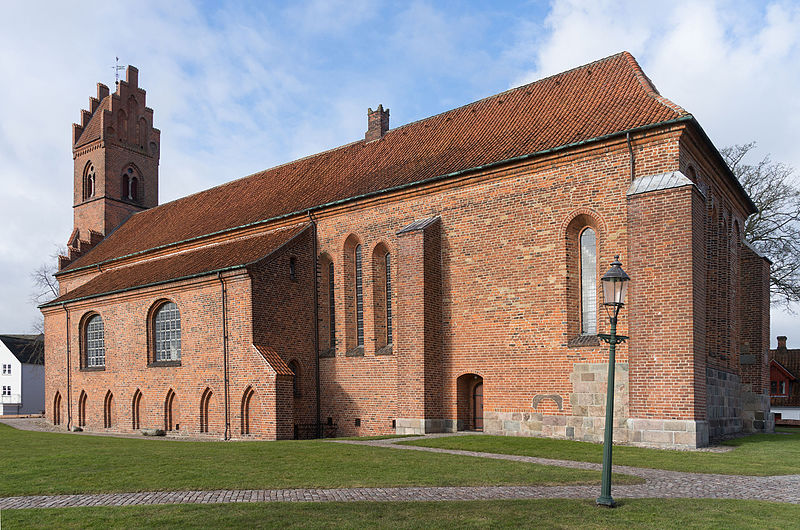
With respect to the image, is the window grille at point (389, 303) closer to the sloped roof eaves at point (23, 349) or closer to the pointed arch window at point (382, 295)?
the pointed arch window at point (382, 295)

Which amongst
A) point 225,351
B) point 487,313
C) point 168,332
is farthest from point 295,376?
point 487,313

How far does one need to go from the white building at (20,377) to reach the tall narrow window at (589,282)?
58630mm

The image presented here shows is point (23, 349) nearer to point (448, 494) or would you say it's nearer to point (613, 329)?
point (448, 494)

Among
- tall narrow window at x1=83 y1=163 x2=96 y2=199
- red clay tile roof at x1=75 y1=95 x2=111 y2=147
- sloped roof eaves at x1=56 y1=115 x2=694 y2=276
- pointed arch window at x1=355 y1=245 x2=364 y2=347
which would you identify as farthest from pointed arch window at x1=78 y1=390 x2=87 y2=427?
red clay tile roof at x1=75 y1=95 x2=111 y2=147

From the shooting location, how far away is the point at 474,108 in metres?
24.2

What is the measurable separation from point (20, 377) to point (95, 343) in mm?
41088

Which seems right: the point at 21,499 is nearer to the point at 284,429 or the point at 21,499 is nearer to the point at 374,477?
the point at 374,477

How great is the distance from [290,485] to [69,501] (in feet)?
10.7

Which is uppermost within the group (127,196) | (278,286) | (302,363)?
(127,196)

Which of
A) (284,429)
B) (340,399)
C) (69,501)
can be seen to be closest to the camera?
(69,501)

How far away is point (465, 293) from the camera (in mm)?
19969

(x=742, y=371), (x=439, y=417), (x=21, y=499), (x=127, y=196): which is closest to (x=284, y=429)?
(x=439, y=417)

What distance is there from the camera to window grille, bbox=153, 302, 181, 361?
2497 centimetres

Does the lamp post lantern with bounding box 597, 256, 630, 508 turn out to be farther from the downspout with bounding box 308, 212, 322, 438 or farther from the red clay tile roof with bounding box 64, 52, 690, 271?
the downspout with bounding box 308, 212, 322, 438
